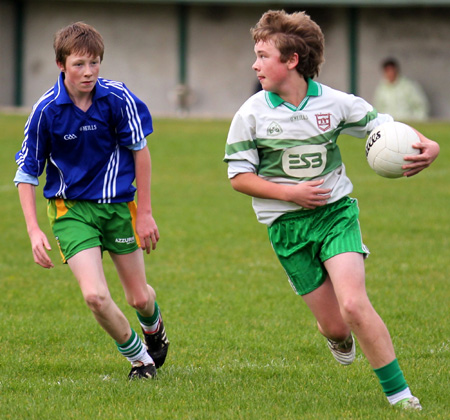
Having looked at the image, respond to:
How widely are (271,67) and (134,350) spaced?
1.85 m

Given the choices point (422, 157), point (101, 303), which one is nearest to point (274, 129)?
point (422, 157)

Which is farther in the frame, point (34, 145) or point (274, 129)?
point (34, 145)

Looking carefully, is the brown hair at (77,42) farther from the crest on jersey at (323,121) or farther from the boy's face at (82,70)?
the crest on jersey at (323,121)

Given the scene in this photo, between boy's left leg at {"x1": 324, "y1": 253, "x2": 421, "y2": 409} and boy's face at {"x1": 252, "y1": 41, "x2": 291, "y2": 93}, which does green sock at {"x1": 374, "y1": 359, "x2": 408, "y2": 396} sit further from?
boy's face at {"x1": 252, "y1": 41, "x2": 291, "y2": 93}

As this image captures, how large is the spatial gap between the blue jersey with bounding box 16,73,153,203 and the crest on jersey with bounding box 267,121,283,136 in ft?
2.73

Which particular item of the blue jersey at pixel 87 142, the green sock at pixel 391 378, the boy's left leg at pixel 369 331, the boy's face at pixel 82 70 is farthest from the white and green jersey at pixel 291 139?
the green sock at pixel 391 378

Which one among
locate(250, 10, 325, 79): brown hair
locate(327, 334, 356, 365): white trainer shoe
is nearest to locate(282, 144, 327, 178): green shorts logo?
locate(250, 10, 325, 79): brown hair

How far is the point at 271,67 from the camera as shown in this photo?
486 cm

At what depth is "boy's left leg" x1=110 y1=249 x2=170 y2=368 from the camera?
533 centimetres

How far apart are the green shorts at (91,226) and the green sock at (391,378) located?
65.8 inches

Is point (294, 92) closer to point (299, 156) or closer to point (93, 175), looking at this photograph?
point (299, 156)

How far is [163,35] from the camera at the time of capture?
2559 centimetres

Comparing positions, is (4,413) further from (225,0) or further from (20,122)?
(225,0)

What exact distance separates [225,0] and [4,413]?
20.1m
